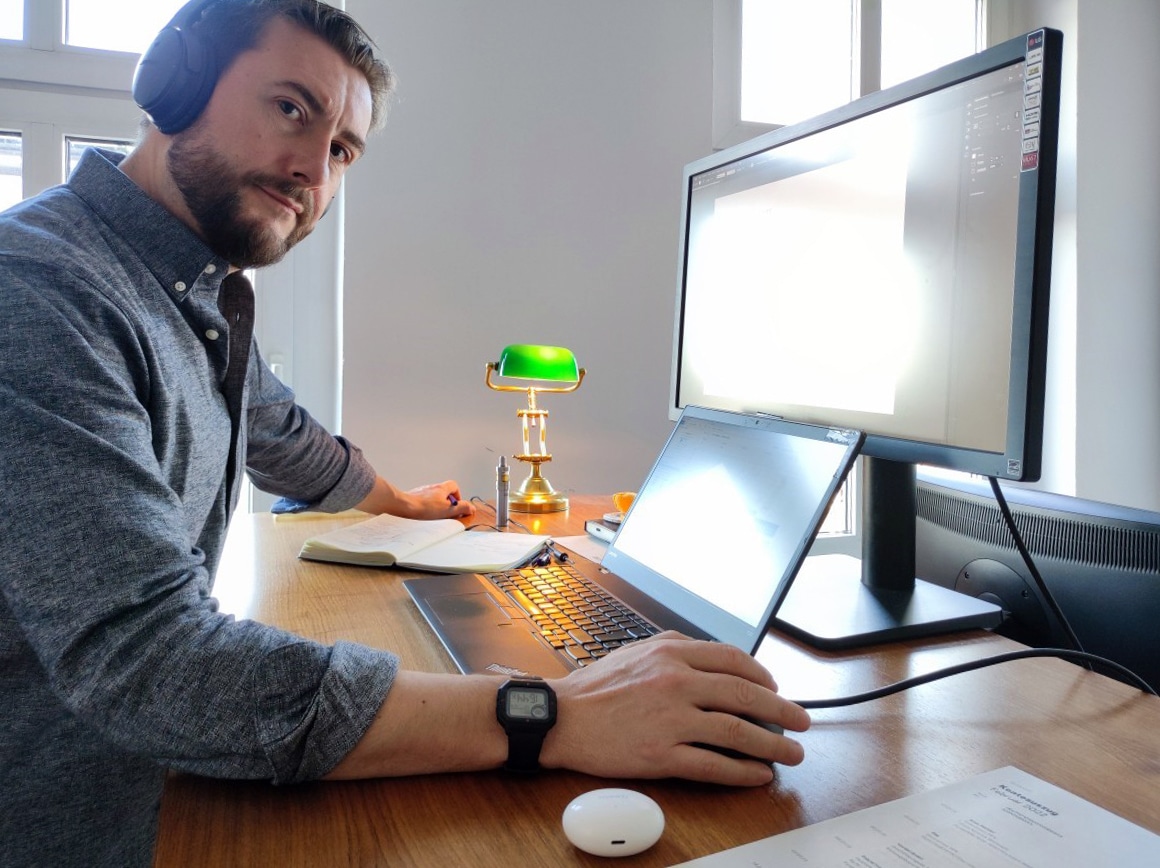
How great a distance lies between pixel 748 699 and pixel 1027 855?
168 millimetres

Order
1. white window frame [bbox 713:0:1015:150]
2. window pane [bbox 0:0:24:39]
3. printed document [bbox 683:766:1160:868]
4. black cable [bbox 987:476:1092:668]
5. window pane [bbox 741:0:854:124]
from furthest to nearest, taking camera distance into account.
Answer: window pane [bbox 741:0:854:124]
white window frame [bbox 713:0:1015:150]
window pane [bbox 0:0:24:39]
black cable [bbox 987:476:1092:668]
printed document [bbox 683:766:1160:868]

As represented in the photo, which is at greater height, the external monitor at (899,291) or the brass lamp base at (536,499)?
the external monitor at (899,291)

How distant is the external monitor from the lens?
646mm

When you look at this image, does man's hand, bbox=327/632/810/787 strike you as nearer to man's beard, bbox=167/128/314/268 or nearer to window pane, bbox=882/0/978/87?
man's beard, bbox=167/128/314/268

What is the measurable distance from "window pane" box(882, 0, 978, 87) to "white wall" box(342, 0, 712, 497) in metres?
0.84

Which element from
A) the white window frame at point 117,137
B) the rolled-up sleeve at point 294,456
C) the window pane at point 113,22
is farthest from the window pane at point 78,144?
the rolled-up sleeve at point 294,456

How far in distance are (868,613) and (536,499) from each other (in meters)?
0.79

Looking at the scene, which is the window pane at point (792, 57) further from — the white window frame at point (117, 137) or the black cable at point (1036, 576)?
the black cable at point (1036, 576)

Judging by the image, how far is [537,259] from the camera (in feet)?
6.66

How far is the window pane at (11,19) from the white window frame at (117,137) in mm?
14

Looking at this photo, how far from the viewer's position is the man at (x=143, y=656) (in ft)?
1.58

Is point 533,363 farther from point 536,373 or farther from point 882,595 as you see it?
point 882,595

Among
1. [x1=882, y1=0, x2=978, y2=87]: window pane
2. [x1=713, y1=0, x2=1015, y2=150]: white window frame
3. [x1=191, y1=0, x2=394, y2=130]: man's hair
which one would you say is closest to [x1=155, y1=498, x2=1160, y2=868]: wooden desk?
[x1=191, y1=0, x2=394, y2=130]: man's hair

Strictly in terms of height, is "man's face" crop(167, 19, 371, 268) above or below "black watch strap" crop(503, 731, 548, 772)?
above
